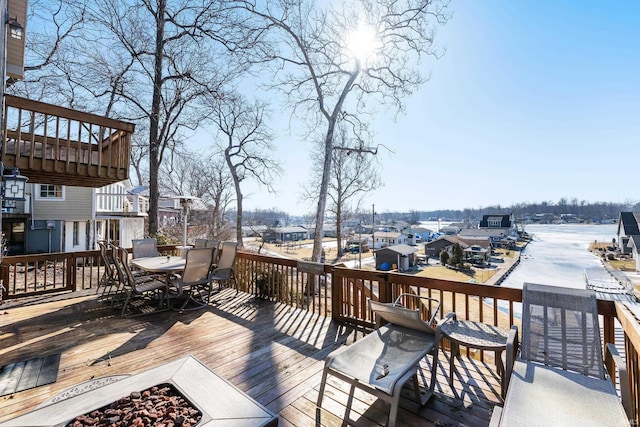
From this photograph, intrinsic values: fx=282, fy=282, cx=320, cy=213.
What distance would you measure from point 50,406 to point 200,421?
2.90 ft

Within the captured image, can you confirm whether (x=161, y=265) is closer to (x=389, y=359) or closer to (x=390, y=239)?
(x=389, y=359)

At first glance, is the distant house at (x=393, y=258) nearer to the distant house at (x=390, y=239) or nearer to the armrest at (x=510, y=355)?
the distant house at (x=390, y=239)

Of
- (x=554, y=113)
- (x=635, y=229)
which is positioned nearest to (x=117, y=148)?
(x=554, y=113)

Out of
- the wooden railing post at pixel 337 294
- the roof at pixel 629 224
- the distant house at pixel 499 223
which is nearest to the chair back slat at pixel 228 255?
the wooden railing post at pixel 337 294

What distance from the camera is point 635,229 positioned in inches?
1106

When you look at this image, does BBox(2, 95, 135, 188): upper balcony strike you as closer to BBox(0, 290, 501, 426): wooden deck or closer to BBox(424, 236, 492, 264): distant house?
BBox(0, 290, 501, 426): wooden deck

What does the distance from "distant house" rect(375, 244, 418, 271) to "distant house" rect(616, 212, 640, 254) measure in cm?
2265

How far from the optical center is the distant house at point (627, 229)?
28.1 m

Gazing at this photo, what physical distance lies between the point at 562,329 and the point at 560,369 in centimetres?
34

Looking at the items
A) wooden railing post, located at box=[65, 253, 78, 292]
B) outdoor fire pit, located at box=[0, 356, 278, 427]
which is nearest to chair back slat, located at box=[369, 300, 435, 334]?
outdoor fire pit, located at box=[0, 356, 278, 427]

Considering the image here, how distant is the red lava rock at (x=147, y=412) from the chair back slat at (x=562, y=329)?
2682 millimetres

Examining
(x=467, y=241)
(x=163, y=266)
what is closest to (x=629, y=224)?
(x=467, y=241)

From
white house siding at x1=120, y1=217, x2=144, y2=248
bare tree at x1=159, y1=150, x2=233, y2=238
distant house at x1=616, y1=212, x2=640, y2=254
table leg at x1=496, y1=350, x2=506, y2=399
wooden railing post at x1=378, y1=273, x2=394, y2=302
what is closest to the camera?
table leg at x1=496, y1=350, x2=506, y2=399

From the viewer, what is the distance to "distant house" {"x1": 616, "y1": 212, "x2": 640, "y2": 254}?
28073mm
